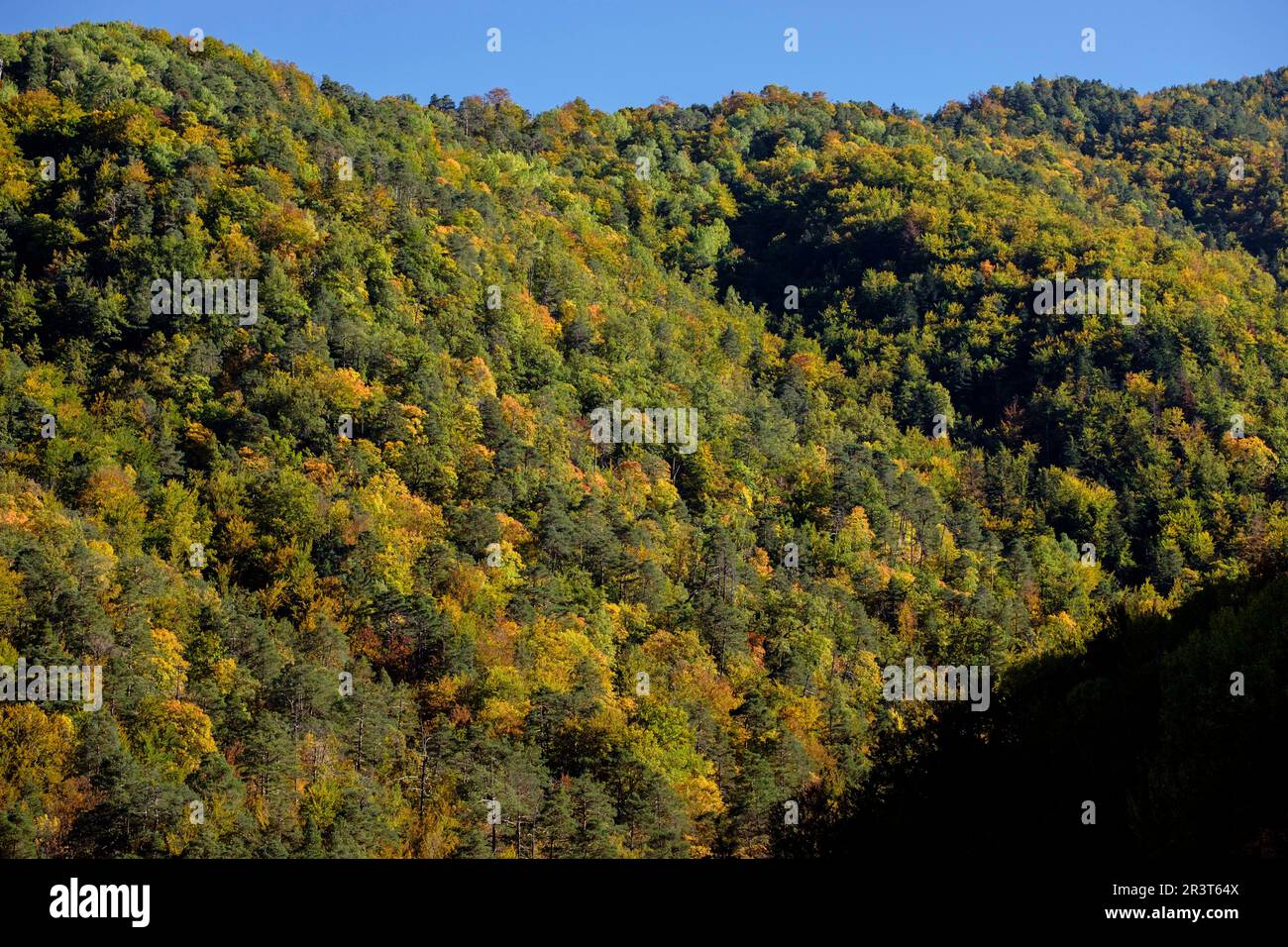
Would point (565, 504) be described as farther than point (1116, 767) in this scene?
Yes

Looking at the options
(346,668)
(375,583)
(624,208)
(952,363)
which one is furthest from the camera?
(624,208)

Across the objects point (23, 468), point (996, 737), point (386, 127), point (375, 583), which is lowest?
point (996, 737)

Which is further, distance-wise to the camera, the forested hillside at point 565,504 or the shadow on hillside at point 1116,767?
the forested hillside at point 565,504

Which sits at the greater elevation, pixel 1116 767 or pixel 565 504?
pixel 565 504

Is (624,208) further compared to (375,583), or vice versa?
(624,208)

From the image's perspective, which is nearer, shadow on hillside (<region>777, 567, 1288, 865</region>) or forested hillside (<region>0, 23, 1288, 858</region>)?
shadow on hillside (<region>777, 567, 1288, 865</region>)

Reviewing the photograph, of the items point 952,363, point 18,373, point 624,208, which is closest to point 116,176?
point 18,373

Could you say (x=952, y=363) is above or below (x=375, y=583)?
above

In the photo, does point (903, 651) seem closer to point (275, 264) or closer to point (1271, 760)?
point (275, 264)
